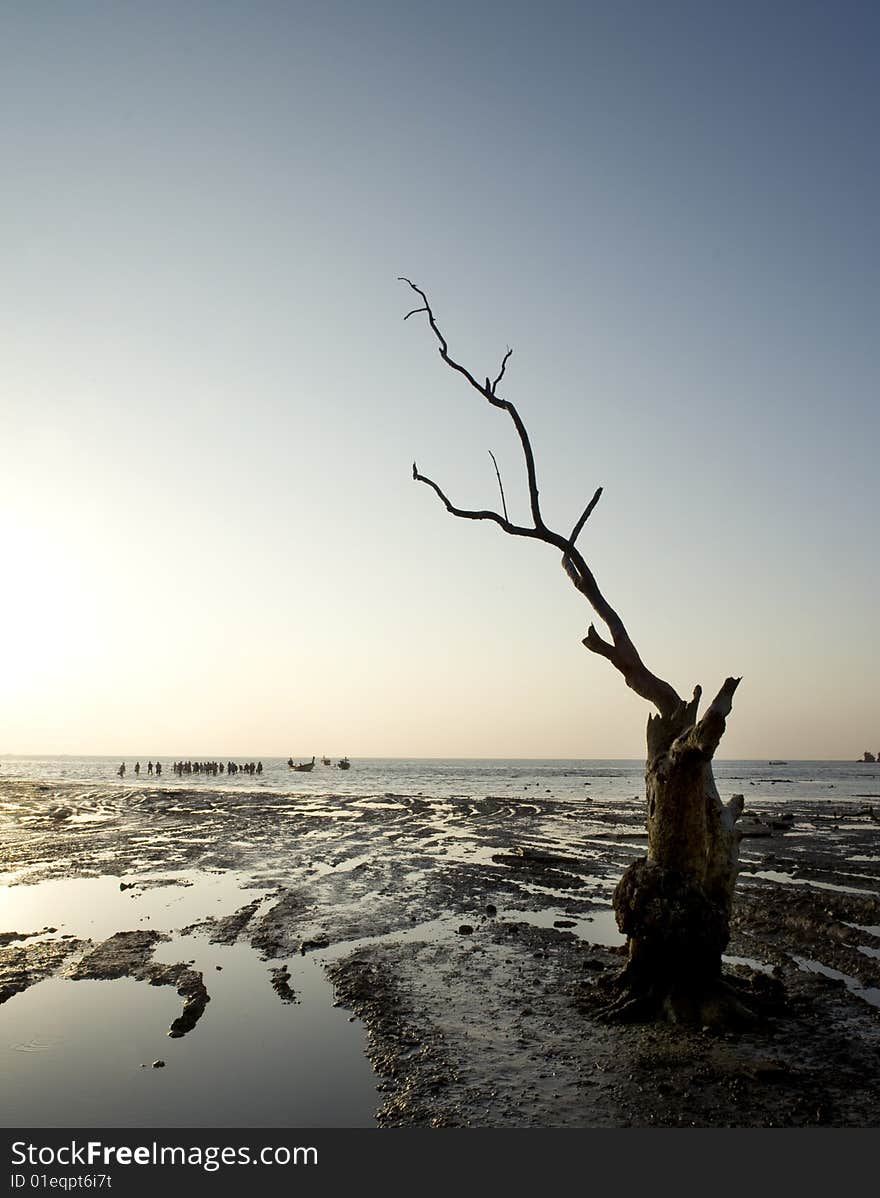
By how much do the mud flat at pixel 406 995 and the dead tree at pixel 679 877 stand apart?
540 millimetres

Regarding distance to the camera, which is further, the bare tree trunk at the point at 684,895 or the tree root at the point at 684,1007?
the bare tree trunk at the point at 684,895

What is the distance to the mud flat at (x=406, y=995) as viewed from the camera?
21.8ft

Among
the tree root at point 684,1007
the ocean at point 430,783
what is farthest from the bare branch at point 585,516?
the ocean at point 430,783

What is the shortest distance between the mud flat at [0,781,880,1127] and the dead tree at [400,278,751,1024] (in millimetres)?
540

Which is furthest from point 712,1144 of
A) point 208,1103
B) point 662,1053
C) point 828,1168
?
point 208,1103

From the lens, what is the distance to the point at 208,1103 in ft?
21.8

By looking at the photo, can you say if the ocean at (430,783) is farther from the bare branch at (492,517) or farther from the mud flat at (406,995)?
the bare branch at (492,517)

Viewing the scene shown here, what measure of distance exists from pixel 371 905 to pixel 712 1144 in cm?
1148

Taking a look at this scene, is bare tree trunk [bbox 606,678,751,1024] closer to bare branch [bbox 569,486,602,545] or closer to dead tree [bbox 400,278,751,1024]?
dead tree [bbox 400,278,751,1024]

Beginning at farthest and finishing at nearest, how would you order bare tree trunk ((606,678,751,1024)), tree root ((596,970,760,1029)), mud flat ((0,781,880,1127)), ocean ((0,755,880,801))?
1. ocean ((0,755,880,801))
2. bare tree trunk ((606,678,751,1024))
3. tree root ((596,970,760,1029))
4. mud flat ((0,781,880,1127))

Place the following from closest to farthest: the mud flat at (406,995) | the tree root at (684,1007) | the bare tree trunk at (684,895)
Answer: the mud flat at (406,995), the tree root at (684,1007), the bare tree trunk at (684,895)

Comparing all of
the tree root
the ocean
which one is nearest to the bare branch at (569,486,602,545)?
the tree root

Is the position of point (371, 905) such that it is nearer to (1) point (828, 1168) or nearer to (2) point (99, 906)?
(2) point (99, 906)

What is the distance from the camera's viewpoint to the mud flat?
262 inches
